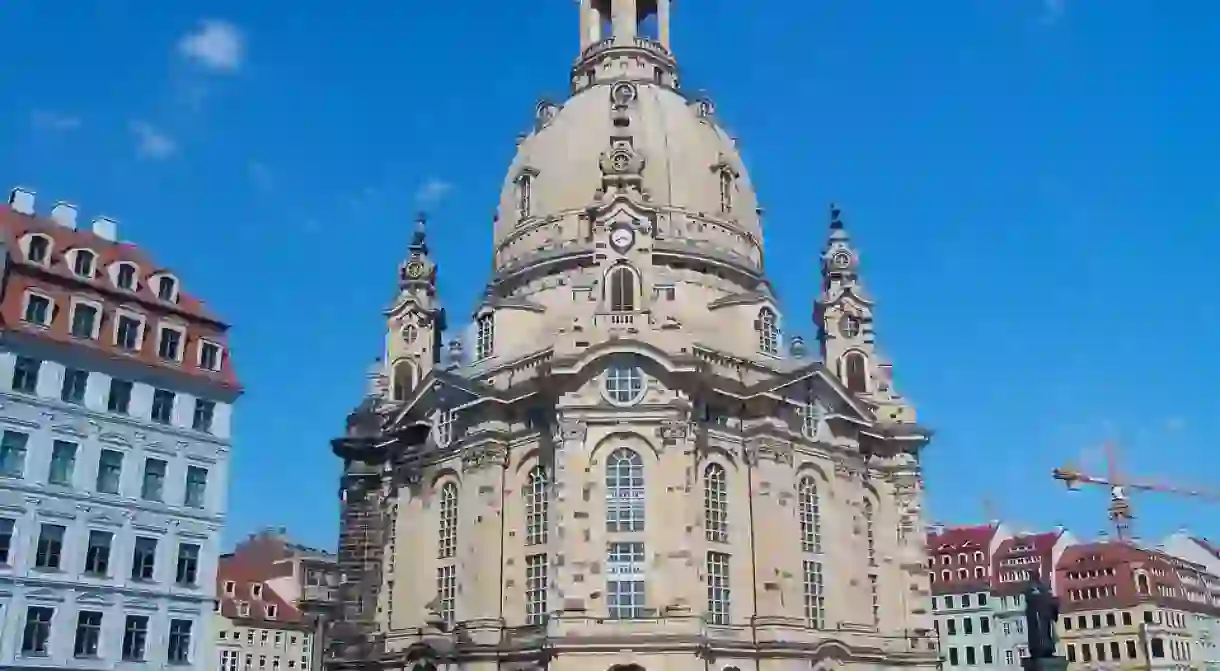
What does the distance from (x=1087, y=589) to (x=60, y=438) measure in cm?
7052

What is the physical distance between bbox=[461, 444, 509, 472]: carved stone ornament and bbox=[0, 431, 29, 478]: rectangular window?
19.8m

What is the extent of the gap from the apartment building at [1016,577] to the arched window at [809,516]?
32129 mm

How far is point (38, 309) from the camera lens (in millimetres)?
42375

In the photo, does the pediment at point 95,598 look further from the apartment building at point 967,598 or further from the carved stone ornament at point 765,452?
the apartment building at point 967,598

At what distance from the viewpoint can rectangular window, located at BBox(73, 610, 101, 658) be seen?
40188 mm

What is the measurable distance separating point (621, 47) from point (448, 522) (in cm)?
3142

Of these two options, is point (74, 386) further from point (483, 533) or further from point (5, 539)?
point (483, 533)

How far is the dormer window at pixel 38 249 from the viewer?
43.3m

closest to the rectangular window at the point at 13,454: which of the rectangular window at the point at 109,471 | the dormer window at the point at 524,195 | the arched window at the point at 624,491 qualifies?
the rectangular window at the point at 109,471

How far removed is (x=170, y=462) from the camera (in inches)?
1747

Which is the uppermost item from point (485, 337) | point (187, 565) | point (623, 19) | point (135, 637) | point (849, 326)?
point (623, 19)

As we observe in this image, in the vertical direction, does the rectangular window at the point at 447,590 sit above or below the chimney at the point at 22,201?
below

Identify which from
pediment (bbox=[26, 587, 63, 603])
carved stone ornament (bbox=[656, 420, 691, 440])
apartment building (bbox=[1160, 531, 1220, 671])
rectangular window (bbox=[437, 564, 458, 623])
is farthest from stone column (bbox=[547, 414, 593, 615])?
apartment building (bbox=[1160, 531, 1220, 671])

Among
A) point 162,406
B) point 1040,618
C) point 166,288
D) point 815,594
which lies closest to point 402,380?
point 166,288
